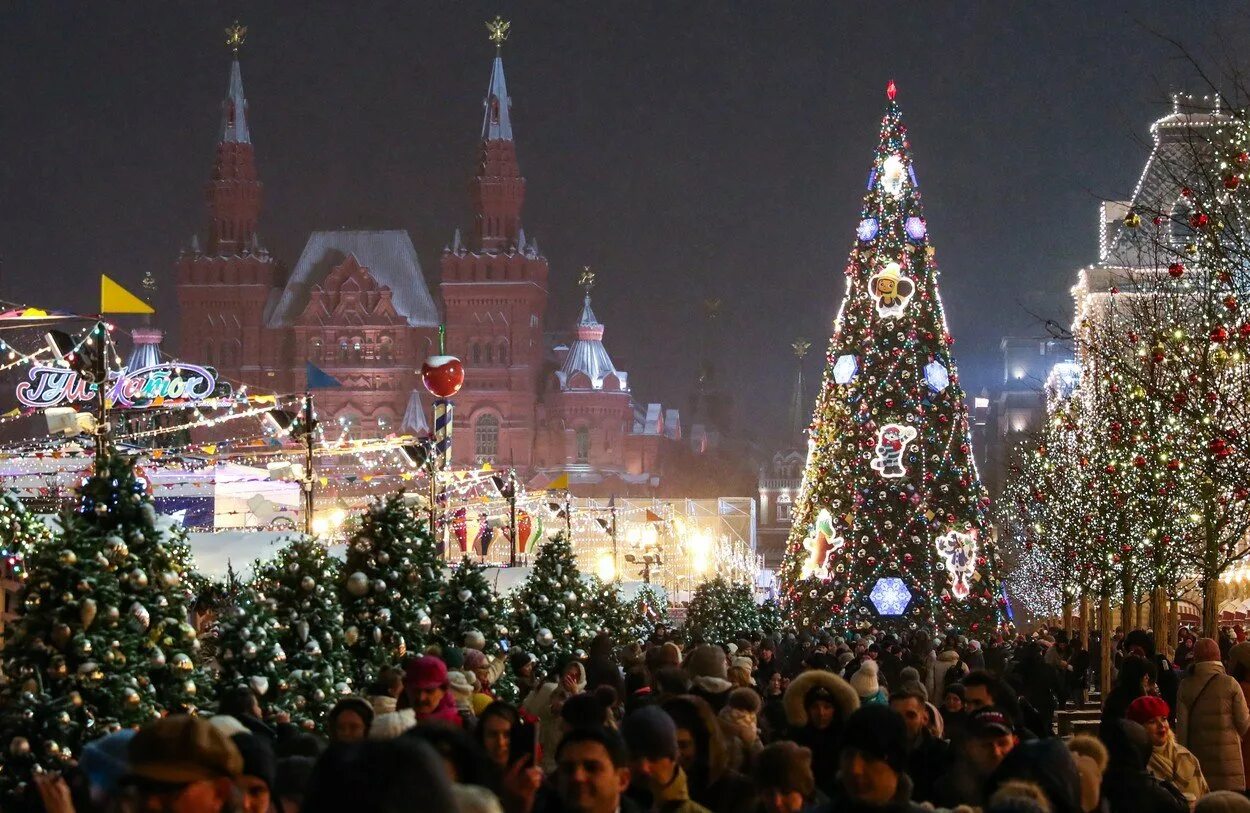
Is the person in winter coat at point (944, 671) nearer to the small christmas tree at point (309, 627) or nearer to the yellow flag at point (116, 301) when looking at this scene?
the small christmas tree at point (309, 627)

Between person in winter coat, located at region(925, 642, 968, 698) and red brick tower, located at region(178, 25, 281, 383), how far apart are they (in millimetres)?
88108

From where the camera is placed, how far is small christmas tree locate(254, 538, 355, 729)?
1528cm

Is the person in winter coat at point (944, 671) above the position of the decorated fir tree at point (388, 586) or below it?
below

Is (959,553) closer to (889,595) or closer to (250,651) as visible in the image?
(889,595)

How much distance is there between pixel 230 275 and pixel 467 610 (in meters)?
87.4

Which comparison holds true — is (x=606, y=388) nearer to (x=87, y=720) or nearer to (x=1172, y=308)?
(x=1172, y=308)

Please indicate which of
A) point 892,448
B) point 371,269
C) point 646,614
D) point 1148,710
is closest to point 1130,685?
point 1148,710

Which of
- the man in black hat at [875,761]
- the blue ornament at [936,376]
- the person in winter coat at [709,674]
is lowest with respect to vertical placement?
the person in winter coat at [709,674]

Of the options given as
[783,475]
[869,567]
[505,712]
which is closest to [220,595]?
[869,567]

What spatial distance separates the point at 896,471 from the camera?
35.7 meters

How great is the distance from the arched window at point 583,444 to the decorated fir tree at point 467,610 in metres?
84.3

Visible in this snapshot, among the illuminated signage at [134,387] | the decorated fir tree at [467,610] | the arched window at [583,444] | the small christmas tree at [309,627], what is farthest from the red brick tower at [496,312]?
the small christmas tree at [309,627]

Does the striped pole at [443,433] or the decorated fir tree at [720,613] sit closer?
the striped pole at [443,433]

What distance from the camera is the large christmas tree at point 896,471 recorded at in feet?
117
